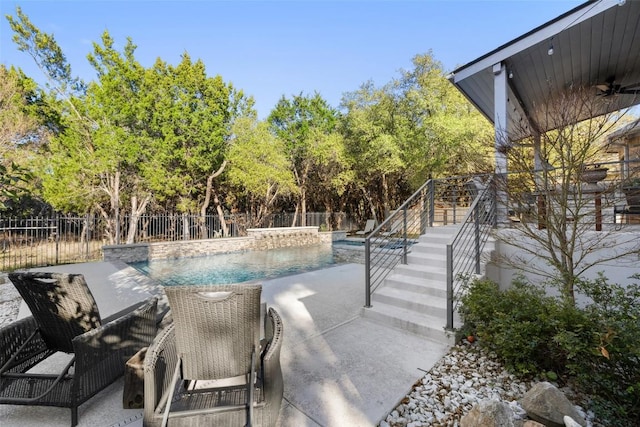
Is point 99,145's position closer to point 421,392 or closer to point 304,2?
point 304,2

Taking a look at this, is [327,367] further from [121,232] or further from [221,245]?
[121,232]

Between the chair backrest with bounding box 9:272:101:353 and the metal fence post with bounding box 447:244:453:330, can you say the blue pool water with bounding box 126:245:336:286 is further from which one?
the chair backrest with bounding box 9:272:101:353

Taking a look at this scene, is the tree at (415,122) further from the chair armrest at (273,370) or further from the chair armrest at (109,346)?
the chair armrest at (109,346)

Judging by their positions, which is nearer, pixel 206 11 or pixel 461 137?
pixel 206 11

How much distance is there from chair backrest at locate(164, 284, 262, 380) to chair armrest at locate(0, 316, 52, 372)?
5.05ft

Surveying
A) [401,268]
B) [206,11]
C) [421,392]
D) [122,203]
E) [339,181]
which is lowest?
[421,392]

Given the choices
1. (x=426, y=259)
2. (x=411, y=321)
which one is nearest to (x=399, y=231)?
(x=426, y=259)

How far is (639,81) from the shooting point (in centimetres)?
614

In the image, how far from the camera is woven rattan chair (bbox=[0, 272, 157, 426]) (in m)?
1.94

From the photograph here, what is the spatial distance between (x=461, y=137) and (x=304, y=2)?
765 cm

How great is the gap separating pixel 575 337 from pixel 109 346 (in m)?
3.52

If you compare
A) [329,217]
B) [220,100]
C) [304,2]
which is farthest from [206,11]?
[329,217]

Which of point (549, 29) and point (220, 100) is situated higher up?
point (220, 100)

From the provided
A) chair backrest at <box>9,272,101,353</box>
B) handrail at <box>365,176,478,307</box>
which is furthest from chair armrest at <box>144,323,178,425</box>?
handrail at <box>365,176,478,307</box>
